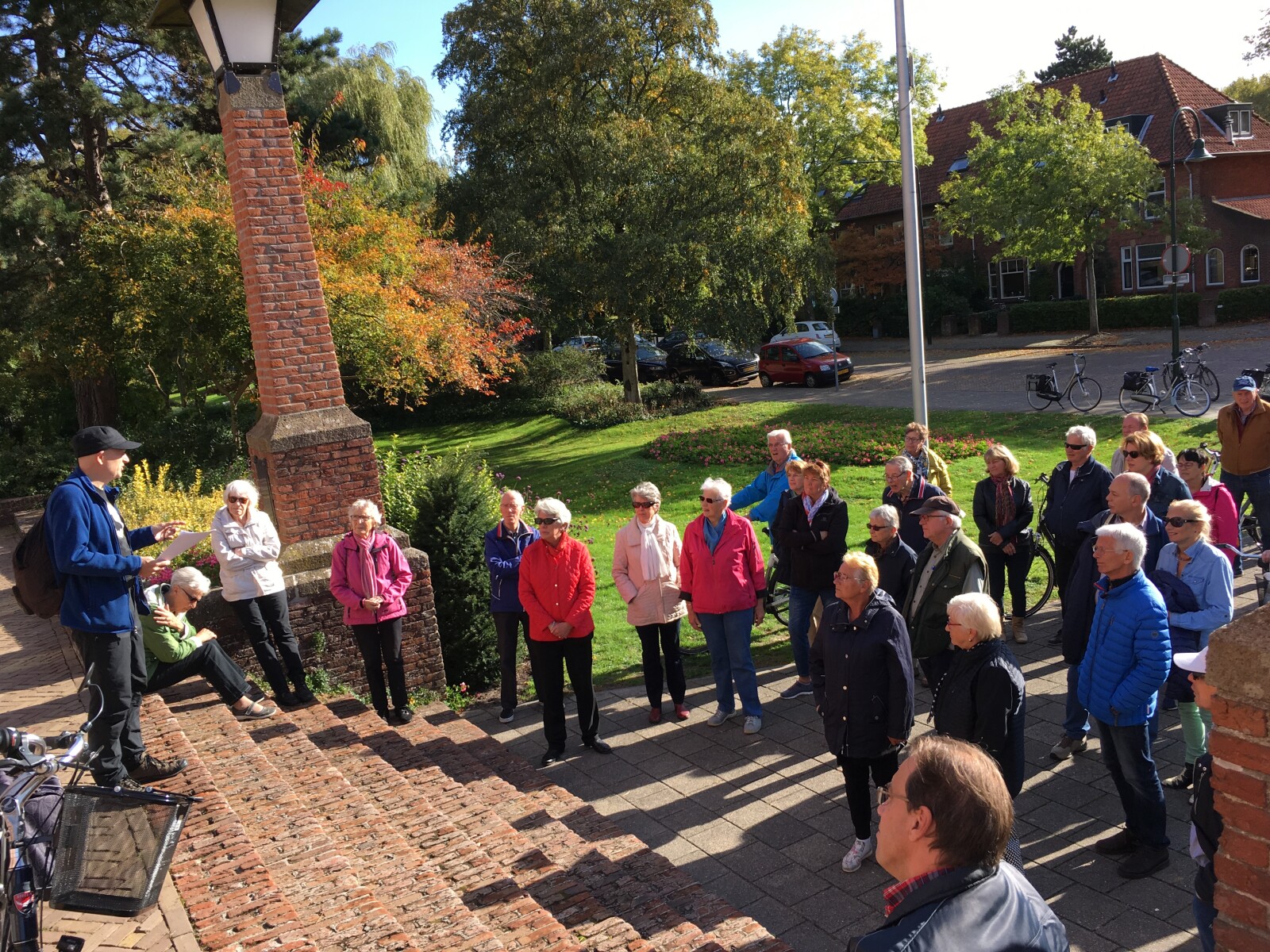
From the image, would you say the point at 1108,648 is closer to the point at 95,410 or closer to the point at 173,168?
the point at 173,168

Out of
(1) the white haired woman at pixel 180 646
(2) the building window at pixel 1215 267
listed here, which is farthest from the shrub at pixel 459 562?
(2) the building window at pixel 1215 267

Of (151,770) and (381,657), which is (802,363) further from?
(151,770)

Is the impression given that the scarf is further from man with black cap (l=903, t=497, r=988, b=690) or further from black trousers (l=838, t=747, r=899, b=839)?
black trousers (l=838, t=747, r=899, b=839)

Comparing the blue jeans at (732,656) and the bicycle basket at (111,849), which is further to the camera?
the blue jeans at (732,656)

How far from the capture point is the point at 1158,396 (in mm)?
18031

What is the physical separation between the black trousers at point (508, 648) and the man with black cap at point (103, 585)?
8.93 ft

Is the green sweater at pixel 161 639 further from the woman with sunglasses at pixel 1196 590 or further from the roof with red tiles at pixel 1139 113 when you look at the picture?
the roof with red tiles at pixel 1139 113

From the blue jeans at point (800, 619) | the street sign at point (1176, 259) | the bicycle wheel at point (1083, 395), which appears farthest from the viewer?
the street sign at point (1176, 259)

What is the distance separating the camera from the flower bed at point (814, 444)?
16.5 meters

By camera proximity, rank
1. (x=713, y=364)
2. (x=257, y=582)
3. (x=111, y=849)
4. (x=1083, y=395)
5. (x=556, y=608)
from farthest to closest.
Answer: (x=713, y=364)
(x=1083, y=395)
(x=257, y=582)
(x=556, y=608)
(x=111, y=849)

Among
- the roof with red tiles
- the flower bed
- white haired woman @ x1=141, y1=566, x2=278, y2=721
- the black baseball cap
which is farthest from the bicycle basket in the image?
the roof with red tiles

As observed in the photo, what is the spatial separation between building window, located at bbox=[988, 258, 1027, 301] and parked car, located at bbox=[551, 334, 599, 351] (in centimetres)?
1944

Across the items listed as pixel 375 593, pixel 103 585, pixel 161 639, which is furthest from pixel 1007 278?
pixel 103 585

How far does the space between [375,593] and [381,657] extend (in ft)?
2.02
